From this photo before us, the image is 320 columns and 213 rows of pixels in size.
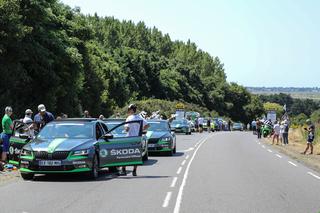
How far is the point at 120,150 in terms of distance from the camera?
51.3 ft

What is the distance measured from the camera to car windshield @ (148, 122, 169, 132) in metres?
25.8

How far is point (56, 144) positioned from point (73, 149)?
0.48 meters

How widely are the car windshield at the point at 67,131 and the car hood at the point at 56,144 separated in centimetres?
40

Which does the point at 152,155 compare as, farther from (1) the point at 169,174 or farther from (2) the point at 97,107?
(2) the point at 97,107

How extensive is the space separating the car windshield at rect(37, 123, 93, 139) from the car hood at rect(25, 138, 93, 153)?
0.40 m

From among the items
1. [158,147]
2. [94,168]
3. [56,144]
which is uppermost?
[56,144]

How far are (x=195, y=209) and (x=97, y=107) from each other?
161 feet

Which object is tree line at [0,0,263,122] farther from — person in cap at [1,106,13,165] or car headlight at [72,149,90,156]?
car headlight at [72,149,90,156]

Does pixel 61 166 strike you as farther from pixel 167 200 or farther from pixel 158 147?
pixel 158 147

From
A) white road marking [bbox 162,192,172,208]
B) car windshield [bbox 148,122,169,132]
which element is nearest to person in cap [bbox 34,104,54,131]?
car windshield [bbox 148,122,169,132]

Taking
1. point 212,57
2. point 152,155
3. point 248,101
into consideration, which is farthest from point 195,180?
point 212,57

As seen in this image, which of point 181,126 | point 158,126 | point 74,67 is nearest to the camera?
point 158,126

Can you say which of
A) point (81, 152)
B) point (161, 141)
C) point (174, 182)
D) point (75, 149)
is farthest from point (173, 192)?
point (161, 141)

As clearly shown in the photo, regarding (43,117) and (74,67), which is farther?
(74,67)
